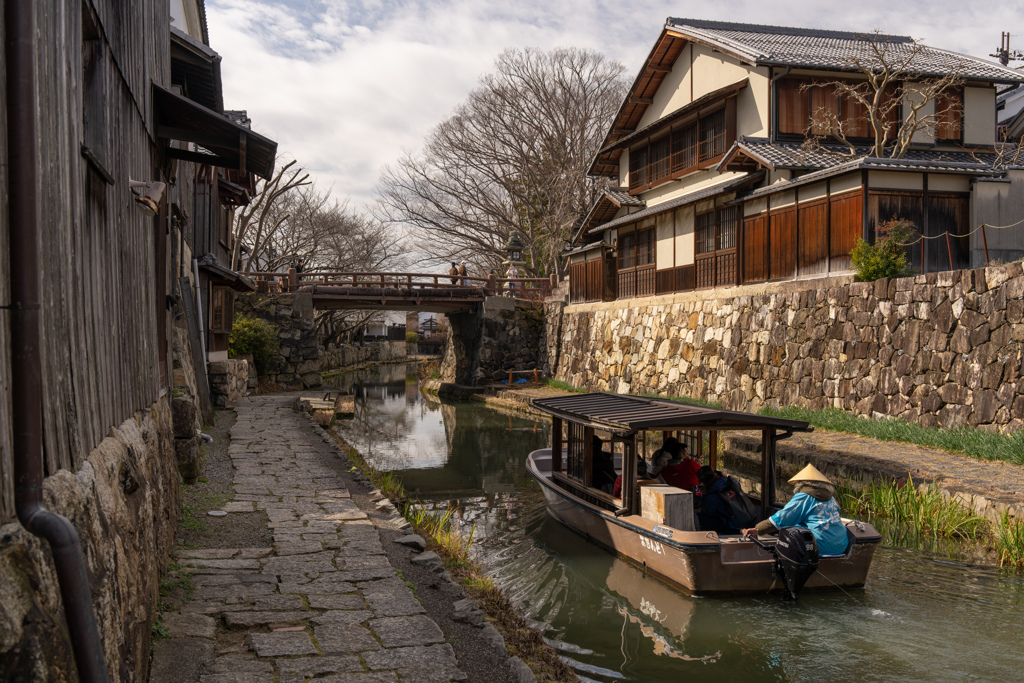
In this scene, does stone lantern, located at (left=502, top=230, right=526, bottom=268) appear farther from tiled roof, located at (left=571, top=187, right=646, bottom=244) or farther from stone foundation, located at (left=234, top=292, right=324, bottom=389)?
stone foundation, located at (left=234, top=292, right=324, bottom=389)

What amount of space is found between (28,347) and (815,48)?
22.9 meters

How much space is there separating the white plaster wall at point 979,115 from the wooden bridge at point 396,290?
1756cm

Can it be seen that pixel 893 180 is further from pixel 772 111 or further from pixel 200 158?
pixel 200 158

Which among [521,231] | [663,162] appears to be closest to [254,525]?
[663,162]

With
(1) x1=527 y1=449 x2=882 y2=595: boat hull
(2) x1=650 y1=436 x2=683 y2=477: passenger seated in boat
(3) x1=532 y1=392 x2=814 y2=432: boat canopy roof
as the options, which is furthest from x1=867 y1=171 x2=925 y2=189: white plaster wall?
(1) x1=527 y1=449 x2=882 y2=595: boat hull

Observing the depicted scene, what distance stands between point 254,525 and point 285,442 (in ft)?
20.3

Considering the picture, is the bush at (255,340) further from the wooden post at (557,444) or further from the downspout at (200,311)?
the wooden post at (557,444)

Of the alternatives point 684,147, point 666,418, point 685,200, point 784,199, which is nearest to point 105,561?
point 666,418

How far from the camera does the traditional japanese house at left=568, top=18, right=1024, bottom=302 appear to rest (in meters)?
16.2

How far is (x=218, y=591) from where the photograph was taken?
6.23 metres

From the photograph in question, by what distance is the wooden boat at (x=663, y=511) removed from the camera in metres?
7.88

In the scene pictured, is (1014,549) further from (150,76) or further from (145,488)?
(150,76)

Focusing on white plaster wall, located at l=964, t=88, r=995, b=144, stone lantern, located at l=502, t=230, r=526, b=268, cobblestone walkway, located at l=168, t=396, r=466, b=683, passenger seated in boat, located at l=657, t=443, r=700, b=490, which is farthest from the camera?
stone lantern, located at l=502, t=230, r=526, b=268

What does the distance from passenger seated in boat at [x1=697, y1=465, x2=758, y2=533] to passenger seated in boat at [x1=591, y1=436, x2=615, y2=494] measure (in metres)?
1.80
